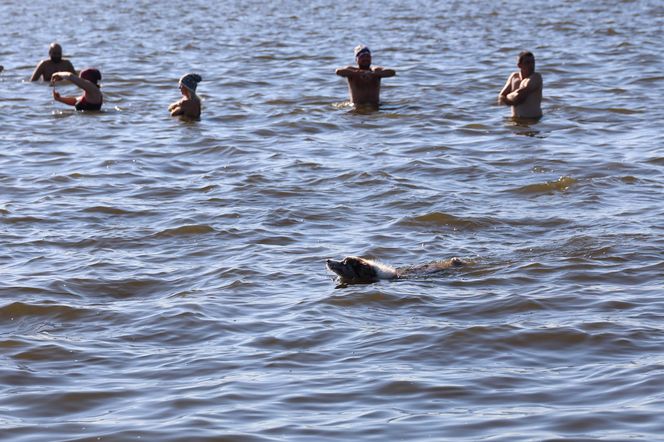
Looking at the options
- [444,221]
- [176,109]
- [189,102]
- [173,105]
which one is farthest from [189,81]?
[444,221]

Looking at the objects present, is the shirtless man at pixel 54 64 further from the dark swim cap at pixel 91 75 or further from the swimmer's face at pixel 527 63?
the swimmer's face at pixel 527 63

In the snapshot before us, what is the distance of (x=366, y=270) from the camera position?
916cm

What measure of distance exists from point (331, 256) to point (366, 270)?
92 cm

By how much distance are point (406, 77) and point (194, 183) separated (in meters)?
8.32

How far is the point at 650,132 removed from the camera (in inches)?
595

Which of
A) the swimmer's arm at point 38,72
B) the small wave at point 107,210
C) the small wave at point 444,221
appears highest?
the small wave at point 107,210

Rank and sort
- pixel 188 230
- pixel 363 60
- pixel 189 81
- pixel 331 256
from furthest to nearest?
pixel 363 60 → pixel 189 81 → pixel 188 230 → pixel 331 256

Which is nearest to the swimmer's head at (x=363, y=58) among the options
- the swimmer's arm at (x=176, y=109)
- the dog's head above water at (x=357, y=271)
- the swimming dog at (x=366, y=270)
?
the swimmer's arm at (x=176, y=109)

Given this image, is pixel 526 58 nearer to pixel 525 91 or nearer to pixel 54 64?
pixel 525 91

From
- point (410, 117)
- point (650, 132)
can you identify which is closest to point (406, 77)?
→ point (410, 117)

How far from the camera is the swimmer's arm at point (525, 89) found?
15.6 m

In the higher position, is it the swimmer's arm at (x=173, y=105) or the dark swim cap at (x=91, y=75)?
the dark swim cap at (x=91, y=75)

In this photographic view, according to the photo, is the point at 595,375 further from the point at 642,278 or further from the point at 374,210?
the point at 374,210

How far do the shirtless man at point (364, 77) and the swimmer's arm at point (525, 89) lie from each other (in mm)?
1787
